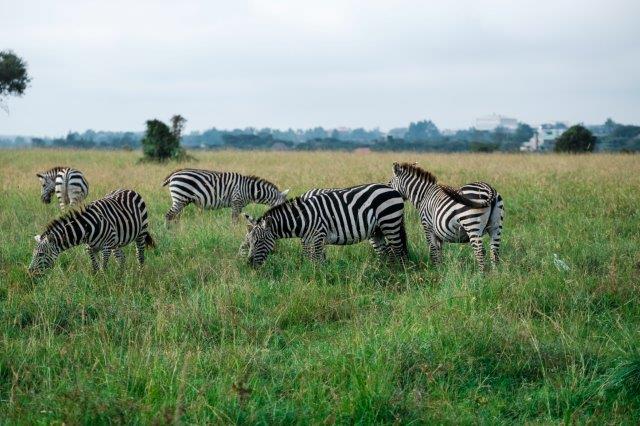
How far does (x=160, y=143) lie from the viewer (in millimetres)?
22781

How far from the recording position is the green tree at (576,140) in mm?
29922

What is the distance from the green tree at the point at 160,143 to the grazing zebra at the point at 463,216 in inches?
617

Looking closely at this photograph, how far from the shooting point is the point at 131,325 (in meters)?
5.80

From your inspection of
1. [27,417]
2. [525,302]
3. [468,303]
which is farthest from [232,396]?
[525,302]

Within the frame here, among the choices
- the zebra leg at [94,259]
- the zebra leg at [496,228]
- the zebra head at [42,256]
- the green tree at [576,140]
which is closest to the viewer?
the zebra head at [42,256]

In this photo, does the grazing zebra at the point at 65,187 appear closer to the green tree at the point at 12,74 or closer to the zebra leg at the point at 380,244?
the zebra leg at the point at 380,244

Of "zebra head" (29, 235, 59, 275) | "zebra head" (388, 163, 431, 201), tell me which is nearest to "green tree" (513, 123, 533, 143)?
"zebra head" (388, 163, 431, 201)

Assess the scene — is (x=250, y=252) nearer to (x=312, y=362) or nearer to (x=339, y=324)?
(x=339, y=324)

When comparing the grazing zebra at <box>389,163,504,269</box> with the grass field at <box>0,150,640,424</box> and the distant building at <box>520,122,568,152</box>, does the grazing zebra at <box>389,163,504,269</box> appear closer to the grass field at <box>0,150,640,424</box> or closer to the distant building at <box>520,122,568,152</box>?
the grass field at <box>0,150,640,424</box>

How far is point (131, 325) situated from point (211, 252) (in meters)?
2.90

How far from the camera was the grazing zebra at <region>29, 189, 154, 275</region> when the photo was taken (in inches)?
285

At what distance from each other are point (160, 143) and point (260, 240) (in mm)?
15879

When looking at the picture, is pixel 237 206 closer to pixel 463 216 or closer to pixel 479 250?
pixel 463 216

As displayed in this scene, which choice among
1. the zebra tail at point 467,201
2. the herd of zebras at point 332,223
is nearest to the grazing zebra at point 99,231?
the herd of zebras at point 332,223
